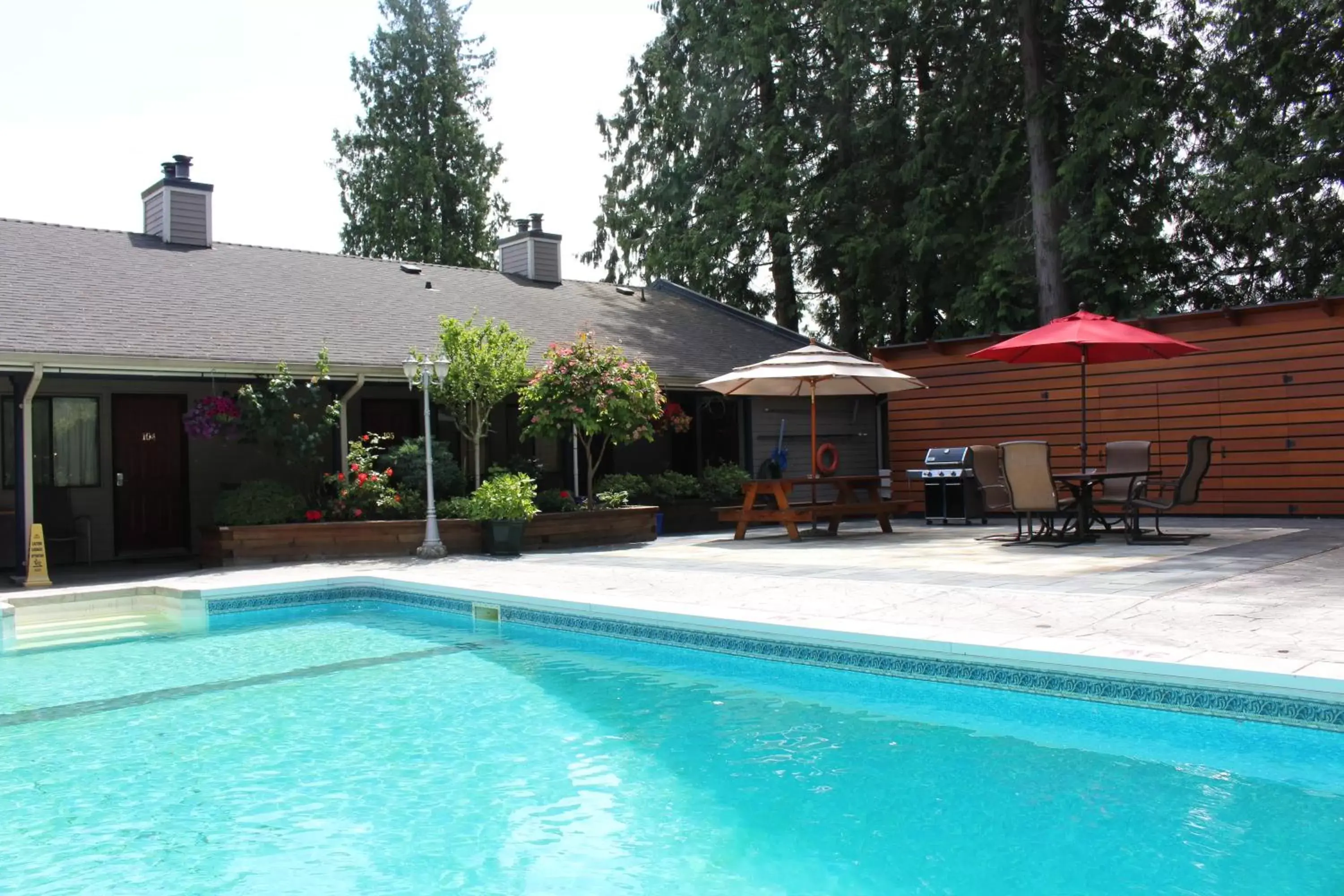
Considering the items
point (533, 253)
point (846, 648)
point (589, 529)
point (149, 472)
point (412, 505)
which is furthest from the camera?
point (533, 253)

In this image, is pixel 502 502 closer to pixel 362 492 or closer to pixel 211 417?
pixel 362 492

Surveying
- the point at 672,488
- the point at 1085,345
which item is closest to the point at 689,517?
the point at 672,488

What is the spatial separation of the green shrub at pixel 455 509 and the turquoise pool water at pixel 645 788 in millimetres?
5477

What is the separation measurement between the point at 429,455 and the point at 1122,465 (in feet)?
24.6

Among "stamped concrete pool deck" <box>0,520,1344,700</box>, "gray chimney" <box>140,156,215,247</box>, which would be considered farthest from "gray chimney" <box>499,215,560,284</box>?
"stamped concrete pool deck" <box>0,520,1344,700</box>

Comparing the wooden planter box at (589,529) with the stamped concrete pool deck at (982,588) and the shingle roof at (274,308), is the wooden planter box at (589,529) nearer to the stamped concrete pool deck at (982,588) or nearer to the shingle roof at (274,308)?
the stamped concrete pool deck at (982,588)

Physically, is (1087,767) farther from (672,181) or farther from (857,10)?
(672,181)

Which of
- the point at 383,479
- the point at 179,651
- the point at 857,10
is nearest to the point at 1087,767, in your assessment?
the point at 179,651

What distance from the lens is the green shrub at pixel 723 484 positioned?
15.2 m

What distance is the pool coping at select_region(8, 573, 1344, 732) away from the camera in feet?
A: 14.1

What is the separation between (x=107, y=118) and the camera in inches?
638

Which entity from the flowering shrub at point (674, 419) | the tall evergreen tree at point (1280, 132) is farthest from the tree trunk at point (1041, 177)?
the flowering shrub at point (674, 419)

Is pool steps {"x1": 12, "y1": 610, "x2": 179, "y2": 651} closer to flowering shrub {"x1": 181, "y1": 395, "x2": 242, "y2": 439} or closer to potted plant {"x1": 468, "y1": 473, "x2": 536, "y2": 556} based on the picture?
flowering shrub {"x1": 181, "y1": 395, "x2": 242, "y2": 439}

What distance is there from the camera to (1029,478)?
10.1m
